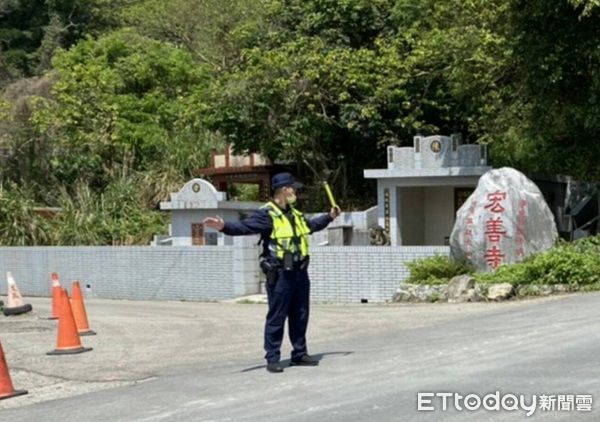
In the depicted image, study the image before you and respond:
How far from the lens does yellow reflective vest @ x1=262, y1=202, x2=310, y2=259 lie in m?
9.07

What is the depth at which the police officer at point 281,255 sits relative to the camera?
908 cm

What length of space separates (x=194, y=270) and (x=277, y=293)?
48.0ft

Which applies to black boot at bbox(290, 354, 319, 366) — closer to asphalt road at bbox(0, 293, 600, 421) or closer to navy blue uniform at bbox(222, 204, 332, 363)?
asphalt road at bbox(0, 293, 600, 421)

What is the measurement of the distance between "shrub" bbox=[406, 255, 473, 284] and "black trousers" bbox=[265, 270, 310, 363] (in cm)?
873

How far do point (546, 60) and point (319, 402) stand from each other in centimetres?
1279

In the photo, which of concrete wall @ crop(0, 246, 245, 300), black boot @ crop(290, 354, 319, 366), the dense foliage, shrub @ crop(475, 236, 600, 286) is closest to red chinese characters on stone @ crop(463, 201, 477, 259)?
shrub @ crop(475, 236, 600, 286)

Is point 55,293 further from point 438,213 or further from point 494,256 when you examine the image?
point 438,213

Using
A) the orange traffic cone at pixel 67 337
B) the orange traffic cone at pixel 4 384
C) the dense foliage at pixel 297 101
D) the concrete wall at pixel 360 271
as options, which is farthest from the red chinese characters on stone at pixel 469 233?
the orange traffic cone at pixel 4 384

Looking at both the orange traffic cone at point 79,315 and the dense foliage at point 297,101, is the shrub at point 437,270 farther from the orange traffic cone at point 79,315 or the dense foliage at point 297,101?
the orange traffic cone at point 79,315

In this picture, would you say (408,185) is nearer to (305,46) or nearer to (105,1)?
(305,46)

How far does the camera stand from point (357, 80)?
28.6 meters

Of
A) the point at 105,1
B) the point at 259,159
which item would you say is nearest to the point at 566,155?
the point at 259,159

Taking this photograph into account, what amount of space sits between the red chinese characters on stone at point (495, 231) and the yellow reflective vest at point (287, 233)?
896 centimetres

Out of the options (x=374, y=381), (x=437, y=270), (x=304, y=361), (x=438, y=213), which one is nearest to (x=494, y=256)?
(x=437, y=270)
